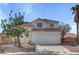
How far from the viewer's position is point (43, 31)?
360cm

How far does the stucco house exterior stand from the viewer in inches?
141

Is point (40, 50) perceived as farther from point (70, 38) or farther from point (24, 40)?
point (70, 38)

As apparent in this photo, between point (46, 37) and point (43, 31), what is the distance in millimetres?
80

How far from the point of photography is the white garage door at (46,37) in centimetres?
359

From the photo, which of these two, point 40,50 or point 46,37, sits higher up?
point 46,37

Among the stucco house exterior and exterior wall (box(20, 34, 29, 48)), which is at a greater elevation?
the stucco house exterior

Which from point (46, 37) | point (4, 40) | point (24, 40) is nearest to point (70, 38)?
point (46, 37)

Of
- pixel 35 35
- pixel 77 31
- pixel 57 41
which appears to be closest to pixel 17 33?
pixel 35 35

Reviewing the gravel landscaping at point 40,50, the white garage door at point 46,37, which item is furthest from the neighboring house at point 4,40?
the white garage door at point 46,37

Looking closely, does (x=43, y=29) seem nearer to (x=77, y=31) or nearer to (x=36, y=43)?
(x=36, y=43)

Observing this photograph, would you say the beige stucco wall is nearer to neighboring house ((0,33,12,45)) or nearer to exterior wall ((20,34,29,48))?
exterior wall ((20,34,29,48))

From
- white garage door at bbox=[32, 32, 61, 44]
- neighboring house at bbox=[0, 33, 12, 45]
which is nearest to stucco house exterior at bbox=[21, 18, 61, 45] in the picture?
white garage door at bbox=[32, 32, 61, 44]

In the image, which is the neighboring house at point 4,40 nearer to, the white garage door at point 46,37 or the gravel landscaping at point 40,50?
the gravel landscaping at point 40,50

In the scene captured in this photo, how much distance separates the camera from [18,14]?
11.9 ft
